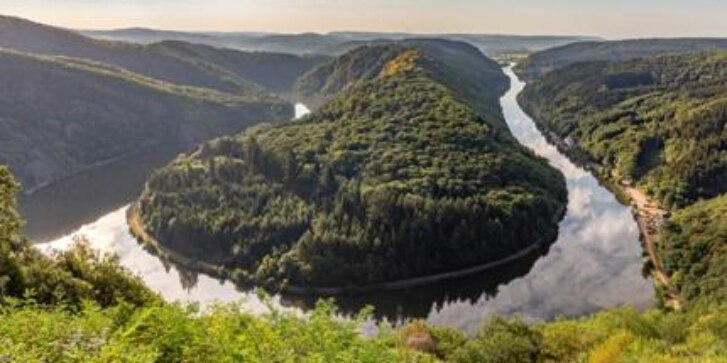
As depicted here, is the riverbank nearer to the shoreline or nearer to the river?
the river

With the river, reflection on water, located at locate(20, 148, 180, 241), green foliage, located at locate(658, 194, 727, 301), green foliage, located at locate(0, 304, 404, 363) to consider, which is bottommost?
reflection on water, located at locate(20, 148, 180, 241)

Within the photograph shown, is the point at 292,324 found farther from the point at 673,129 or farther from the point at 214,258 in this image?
the point at 673,129

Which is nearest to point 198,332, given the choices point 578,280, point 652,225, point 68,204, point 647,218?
point 578,280

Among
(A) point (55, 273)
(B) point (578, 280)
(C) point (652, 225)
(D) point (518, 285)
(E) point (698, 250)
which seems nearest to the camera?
(A) point (55, 273)

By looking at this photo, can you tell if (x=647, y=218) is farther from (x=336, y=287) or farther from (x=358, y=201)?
(x=336, y=287)

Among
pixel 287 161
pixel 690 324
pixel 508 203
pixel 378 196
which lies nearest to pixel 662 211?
pixel 508 203

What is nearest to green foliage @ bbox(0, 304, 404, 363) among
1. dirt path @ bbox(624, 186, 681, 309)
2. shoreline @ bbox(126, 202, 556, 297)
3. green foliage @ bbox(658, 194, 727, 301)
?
green foliage @ bbox(658, 194, 727, 301)
